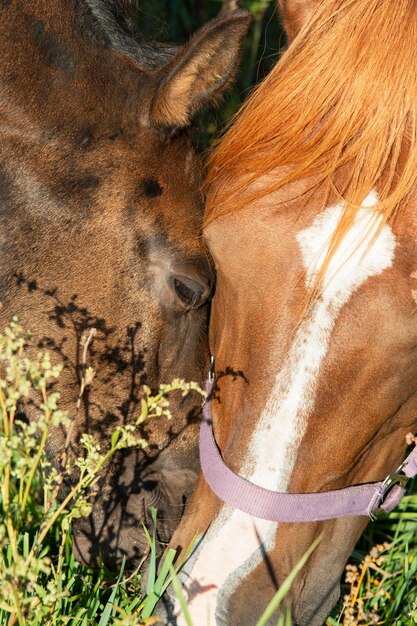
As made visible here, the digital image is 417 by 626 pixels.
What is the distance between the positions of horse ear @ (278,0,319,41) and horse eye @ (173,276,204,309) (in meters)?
1.00

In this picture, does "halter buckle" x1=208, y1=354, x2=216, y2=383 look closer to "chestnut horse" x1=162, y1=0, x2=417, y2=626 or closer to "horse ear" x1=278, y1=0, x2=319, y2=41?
"chestnut horse" x1=162, y1=0, x2=417, y2=626

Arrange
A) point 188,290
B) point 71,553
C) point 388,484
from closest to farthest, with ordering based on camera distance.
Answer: point 388,484, point 188,290, point 71,553

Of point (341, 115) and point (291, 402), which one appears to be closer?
point (291, 402)

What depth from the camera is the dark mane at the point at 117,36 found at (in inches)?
128

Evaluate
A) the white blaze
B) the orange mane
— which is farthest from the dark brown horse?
the white blaze

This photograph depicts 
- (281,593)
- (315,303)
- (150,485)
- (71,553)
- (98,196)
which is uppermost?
(98,196)

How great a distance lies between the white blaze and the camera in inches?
99.2

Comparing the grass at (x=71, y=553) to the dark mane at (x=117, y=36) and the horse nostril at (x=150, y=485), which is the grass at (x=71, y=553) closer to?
the horse nostril at (x=150, y=485)

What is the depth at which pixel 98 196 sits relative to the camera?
3088mm

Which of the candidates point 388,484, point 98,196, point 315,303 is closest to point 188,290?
point 98,196

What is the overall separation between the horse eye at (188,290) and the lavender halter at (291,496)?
330mm

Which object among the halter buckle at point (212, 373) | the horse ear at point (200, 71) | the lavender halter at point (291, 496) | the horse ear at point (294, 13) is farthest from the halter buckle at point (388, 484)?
the horse ear at point (294, 13)

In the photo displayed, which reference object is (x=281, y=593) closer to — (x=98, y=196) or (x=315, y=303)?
(x=315, y=303)

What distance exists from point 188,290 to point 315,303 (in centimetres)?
76
